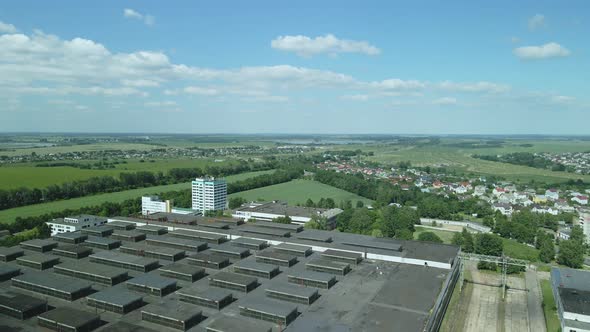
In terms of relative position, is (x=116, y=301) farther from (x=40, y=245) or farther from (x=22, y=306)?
(x=40, y=245)

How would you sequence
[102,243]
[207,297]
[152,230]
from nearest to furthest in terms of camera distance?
[207,297], [102,243], [152,230]

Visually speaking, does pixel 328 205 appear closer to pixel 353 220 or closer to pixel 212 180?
pixel 353 220

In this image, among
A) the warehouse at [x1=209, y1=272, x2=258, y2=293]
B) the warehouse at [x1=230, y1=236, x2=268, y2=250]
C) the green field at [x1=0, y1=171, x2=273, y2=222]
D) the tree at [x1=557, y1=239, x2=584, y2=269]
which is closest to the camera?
the warehouse at [x1=209, y1=272, x2=258, y2=293]

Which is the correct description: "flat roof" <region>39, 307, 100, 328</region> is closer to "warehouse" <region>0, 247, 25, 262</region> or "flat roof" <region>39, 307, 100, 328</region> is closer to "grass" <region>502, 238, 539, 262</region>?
"warehouse" <region>0, 247, 25, 262</region>

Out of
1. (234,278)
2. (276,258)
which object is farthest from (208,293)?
(276,258)

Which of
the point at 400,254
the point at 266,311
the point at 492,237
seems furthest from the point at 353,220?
the point at 266,311

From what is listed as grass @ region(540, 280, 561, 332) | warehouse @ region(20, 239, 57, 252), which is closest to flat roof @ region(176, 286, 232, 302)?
warehouse @ region(20, 239, 57, 252)

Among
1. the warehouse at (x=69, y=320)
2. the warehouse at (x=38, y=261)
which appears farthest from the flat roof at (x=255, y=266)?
the warehouse at (x=38, y=261)
